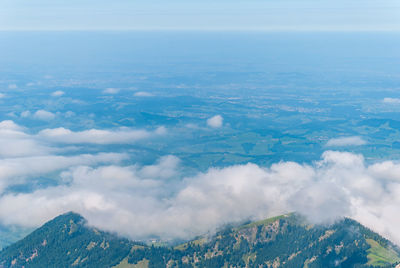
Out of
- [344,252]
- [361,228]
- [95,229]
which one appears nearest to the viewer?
[344,252]

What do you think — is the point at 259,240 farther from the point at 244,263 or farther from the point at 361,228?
the point at 361,228

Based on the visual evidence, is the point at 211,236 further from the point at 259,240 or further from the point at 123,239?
the point at 123,239

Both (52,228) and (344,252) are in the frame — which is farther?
(52,228)

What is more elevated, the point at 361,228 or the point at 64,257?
the point at 361,228

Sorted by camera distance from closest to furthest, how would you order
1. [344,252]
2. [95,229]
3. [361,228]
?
[344,252] < [361,228] < [95,229]

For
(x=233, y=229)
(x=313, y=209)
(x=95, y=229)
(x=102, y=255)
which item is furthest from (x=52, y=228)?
(x=313, y=209)

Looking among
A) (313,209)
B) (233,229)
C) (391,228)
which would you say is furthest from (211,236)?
(391,228)
